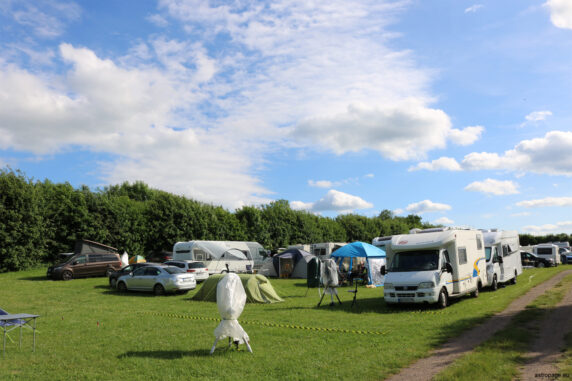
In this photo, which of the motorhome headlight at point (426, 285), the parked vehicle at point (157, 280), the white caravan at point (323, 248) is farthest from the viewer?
the white caravan at point (323, 248)

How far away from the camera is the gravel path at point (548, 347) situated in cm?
705

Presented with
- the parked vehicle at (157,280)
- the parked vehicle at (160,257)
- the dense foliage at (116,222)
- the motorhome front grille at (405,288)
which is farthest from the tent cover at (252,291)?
the dense foliage at (116,222)

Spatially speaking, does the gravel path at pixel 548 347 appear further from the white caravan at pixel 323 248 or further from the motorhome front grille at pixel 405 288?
the white caravan at pixel 323 248

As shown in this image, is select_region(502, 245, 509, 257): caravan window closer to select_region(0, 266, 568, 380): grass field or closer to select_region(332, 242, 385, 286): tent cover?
select_region(0, 266, 568, 380): grass field

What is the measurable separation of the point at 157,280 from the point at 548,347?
55.1ft

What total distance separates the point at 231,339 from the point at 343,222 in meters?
46.8

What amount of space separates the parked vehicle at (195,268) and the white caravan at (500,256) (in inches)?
569

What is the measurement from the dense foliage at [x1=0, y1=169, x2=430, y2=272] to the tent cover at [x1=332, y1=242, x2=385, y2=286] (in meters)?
15.4

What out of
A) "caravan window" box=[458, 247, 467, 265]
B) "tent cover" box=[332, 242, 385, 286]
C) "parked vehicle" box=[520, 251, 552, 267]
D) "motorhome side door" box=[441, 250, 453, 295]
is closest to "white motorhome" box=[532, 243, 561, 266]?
"parked vehicle" box=[520, 251, 552, 267]

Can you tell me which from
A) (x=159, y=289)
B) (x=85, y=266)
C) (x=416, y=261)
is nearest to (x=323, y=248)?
(x=159, y=289)

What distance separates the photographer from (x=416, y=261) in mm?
15562

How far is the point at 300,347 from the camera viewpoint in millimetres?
9109

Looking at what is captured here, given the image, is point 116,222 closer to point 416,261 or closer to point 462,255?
point 416,261

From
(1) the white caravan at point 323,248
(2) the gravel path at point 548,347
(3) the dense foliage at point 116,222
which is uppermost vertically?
(3) the dense foliage at point 116,222
